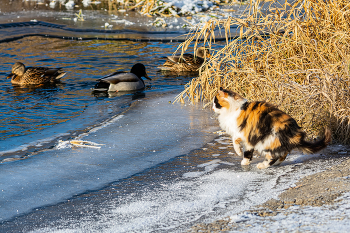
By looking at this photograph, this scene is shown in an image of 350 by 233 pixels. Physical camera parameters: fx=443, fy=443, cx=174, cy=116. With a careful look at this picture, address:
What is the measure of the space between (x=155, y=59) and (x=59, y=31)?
12.9 feet

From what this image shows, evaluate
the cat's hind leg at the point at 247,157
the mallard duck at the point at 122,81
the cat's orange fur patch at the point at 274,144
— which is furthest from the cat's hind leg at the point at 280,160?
the mallard duck at the point at 122,81

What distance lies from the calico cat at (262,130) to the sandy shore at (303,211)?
407 millimetres

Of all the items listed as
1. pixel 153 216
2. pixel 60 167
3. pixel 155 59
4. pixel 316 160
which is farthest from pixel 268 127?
pixel 155 59

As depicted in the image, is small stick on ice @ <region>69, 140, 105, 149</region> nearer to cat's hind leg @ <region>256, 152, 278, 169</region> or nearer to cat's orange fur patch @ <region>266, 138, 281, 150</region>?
cat's hind leg @ <region>256, 152, 278, 169</region>

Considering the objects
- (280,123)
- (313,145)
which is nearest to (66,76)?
(280,123)

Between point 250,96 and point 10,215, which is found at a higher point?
point 250,96

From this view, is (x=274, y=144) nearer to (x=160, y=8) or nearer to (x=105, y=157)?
(x=105, y=157)

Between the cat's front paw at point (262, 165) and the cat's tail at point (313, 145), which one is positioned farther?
the cat's front paw at point (262, 165)

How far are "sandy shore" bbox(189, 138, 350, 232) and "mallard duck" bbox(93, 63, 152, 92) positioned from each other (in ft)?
18.9

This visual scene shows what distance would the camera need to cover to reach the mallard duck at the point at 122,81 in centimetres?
880

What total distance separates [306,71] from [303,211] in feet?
8.30

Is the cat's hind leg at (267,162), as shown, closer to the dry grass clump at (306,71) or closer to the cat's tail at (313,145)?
the cat's tail at (313,145)

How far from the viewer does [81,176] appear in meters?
4.20

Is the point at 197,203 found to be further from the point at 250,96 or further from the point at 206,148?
the point at 250,96
